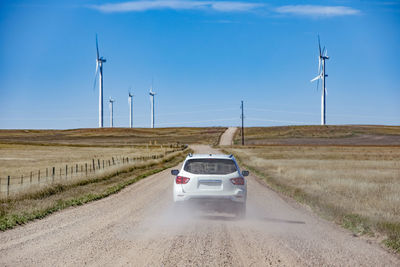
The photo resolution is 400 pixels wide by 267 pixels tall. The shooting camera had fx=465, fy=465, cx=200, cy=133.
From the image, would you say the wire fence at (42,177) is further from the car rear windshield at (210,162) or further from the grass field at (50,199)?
the car rear windshield at (210,162)

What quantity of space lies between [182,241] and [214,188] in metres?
2.94

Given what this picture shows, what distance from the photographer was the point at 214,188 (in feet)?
39.1

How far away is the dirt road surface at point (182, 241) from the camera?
759 centimetres

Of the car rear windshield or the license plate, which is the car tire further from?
the car rear windshield

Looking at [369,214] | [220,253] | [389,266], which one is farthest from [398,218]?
[220,253]

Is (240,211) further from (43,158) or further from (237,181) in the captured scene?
(43,158)

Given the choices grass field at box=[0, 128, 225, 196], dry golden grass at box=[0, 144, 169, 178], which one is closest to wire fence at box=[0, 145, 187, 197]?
grass field at box=[0, 128, 225, 196]

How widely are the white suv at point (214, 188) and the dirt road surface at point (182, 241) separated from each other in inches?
17.2

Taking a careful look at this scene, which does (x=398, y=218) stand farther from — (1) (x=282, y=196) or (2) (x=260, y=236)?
(1) (x=282, y=196)

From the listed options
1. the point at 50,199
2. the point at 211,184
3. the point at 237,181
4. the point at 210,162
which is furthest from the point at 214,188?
the point at 50,199

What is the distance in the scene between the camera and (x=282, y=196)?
18094mm

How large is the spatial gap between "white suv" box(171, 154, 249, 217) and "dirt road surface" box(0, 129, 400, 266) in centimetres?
44

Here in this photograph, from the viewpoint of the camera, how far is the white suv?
1185 cm

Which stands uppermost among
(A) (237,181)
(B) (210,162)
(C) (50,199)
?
(B) (210,162)
